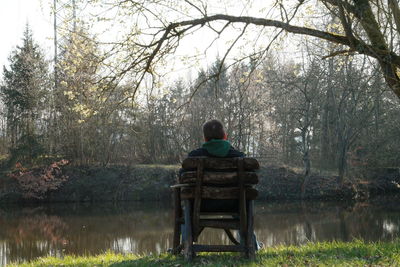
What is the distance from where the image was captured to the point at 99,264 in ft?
19.6

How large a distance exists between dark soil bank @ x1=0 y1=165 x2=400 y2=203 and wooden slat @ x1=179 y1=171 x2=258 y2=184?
2246 cm

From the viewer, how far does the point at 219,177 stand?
5.39 meters

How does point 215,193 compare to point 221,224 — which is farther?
point 221,224

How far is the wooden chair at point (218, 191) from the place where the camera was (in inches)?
211

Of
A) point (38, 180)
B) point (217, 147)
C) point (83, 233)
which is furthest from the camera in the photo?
point (38, 180)

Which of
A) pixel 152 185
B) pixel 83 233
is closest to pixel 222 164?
pixel 83 233

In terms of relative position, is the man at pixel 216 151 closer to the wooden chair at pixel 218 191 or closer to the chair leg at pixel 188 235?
the wooden chair at pixel 218 191

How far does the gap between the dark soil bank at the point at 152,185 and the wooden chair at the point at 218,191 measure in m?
22.3

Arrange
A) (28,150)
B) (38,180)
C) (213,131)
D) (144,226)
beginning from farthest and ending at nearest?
1. (28,150)
2. (38,180)
3. (144,226)
4. (213,131)

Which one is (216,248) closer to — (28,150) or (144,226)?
(144,226)

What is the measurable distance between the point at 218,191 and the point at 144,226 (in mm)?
13079

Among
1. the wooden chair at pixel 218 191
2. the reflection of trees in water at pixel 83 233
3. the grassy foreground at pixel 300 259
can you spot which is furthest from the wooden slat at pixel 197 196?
the reflection of trees in water at pixel 83 233

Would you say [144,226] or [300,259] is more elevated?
[300,259]

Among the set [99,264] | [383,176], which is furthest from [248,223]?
[383,176]
